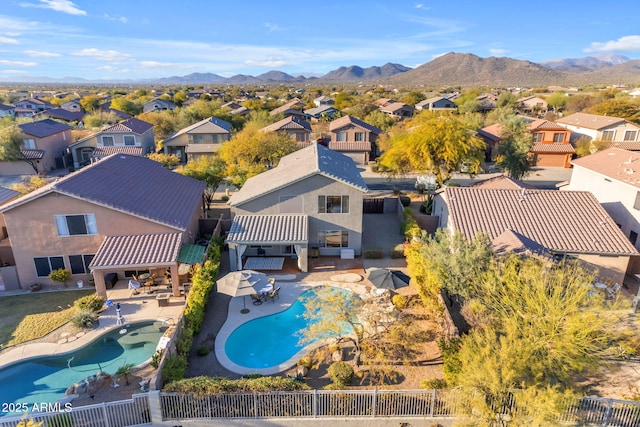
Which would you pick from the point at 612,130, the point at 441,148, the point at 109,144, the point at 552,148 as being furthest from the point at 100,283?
the point at 612,130

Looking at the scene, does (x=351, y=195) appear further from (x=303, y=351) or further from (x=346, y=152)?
(x=346, y=152)

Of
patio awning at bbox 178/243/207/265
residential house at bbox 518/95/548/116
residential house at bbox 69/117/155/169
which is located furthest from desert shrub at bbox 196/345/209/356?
residential house at bbox 518/95/548/116

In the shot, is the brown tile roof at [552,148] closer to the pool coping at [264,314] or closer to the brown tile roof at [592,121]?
the brown tile roof at [592,121]

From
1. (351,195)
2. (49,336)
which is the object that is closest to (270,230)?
(351,195)

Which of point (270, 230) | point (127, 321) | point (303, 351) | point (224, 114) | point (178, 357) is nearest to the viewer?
point (178, 357)

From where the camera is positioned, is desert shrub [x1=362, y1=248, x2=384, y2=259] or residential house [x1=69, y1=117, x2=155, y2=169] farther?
residential house [x1=69, y1=117, x2=155, y2=169]

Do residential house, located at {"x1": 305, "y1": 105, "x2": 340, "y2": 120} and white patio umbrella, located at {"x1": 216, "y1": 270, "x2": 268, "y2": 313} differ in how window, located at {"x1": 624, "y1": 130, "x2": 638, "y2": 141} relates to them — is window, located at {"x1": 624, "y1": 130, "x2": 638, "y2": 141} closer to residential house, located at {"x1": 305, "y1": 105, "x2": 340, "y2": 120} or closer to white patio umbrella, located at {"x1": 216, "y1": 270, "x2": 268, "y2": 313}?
residential house, located at {"x1": 305, "y1": 105, "x2": 340, "y2": 120}
